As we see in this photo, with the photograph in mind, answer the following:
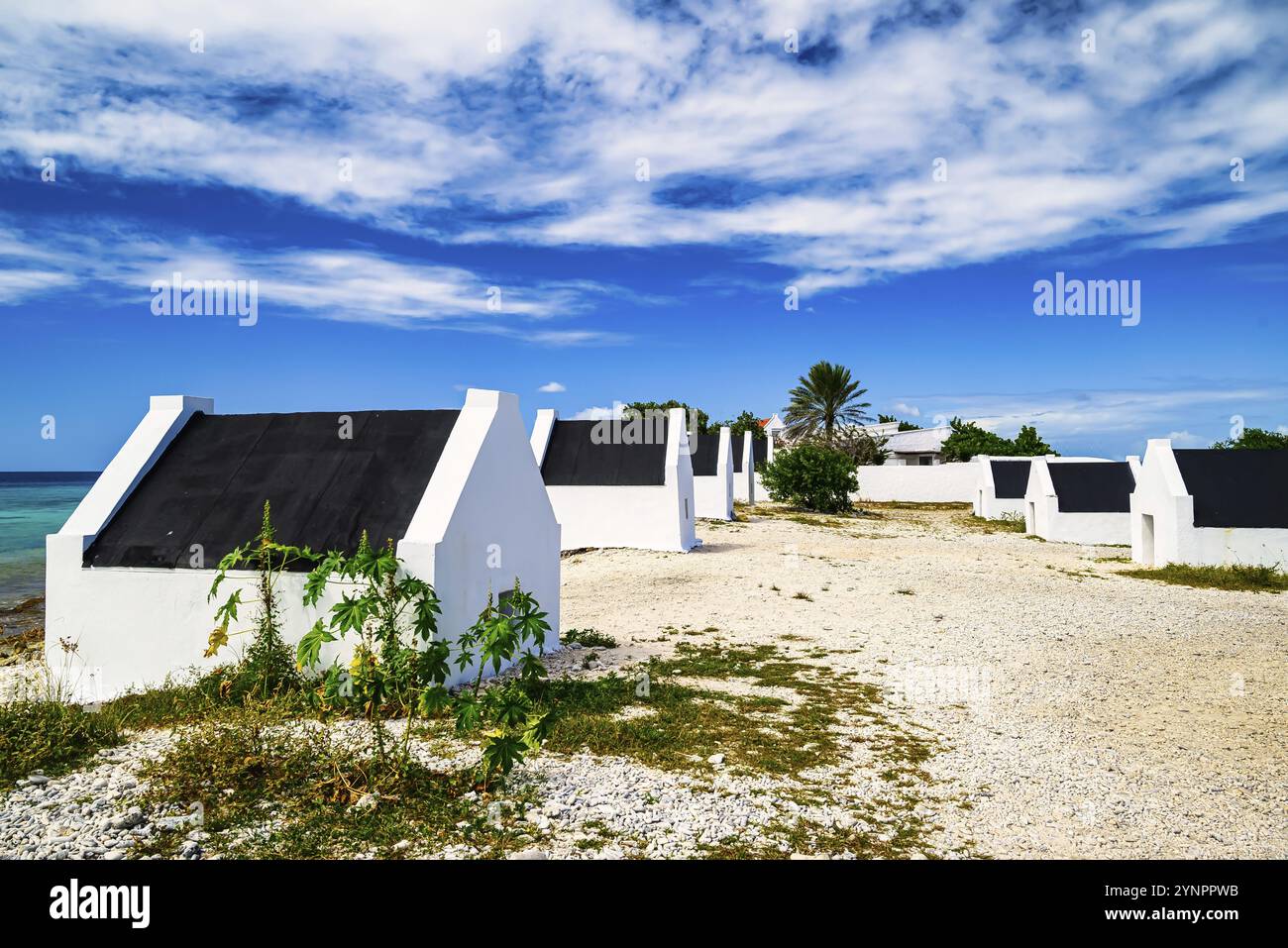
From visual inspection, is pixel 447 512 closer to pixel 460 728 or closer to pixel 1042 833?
pixel 460 728

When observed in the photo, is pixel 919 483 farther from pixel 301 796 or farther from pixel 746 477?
pixel 301 796

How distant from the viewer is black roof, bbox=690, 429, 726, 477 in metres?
36.2

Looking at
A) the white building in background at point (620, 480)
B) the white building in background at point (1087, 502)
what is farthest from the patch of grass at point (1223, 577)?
the white building in background at point (620, 480)

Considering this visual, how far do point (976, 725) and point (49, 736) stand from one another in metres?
9.32

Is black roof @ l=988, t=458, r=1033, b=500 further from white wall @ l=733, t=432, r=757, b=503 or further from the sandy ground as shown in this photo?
the sandy ground

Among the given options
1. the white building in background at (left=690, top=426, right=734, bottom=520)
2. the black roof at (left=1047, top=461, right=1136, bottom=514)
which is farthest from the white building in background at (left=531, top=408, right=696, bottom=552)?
the black roof at (left=1047, top=461, right=1136, bottom=514)

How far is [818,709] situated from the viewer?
9438mm

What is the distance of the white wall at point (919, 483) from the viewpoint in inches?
2109

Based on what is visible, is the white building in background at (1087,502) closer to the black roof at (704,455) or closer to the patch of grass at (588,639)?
the black roof at (704,455)

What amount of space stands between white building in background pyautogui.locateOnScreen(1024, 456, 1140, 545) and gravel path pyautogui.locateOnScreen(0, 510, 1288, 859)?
10.3 metres

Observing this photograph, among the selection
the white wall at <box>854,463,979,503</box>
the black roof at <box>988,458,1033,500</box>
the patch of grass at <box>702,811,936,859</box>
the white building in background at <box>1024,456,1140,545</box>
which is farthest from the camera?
the white wall at <box>854,463,979,503</box>

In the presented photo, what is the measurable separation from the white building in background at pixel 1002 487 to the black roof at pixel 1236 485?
16497mm

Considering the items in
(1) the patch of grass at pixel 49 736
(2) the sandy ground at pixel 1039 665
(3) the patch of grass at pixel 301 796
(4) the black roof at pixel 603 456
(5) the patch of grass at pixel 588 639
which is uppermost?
(4) the black roof at pixel 603 456

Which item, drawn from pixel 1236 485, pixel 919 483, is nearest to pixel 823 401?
pixel 919 483
